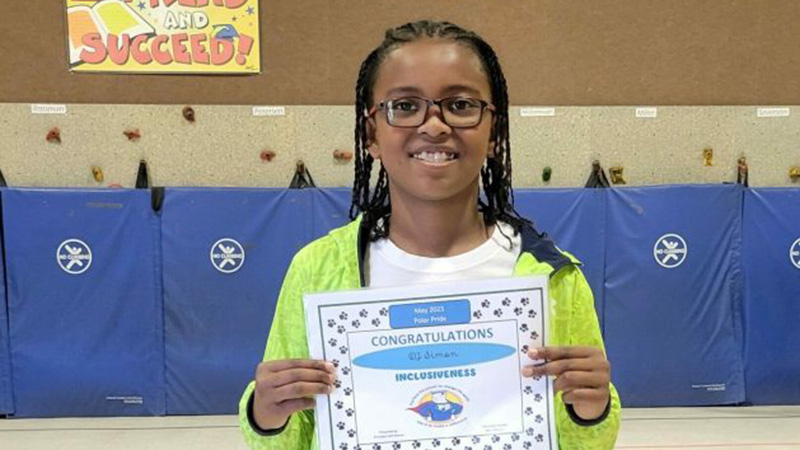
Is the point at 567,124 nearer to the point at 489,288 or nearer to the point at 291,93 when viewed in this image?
the point at 291,93

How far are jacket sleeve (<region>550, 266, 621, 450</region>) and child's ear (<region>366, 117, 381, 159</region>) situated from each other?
1.32 feet


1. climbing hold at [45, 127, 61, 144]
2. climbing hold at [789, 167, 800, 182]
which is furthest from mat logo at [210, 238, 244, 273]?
climbing hold at [789, 167, 800, 182]

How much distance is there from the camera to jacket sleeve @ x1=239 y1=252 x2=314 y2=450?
1.14 m

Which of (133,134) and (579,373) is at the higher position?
(133,134)

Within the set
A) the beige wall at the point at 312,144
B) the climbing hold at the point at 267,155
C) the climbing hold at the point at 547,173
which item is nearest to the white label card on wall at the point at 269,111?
the beige wall at the point at 312,144

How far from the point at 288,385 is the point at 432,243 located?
37cm

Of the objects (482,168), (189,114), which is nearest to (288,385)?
(482,168)

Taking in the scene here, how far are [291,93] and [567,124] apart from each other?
2.10m

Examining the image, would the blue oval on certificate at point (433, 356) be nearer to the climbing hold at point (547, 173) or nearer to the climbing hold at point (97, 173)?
the climbing hold at point (547, 173)

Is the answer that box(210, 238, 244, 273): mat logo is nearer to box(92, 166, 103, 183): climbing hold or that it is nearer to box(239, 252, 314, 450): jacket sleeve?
box(92, 166, 103, 183): climbing hold

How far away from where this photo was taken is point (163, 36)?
471 centimetres

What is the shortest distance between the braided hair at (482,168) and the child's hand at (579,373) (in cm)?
30

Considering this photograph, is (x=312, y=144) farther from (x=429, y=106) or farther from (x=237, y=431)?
(x=429, y=106)

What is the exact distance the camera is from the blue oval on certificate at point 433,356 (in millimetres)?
1095
